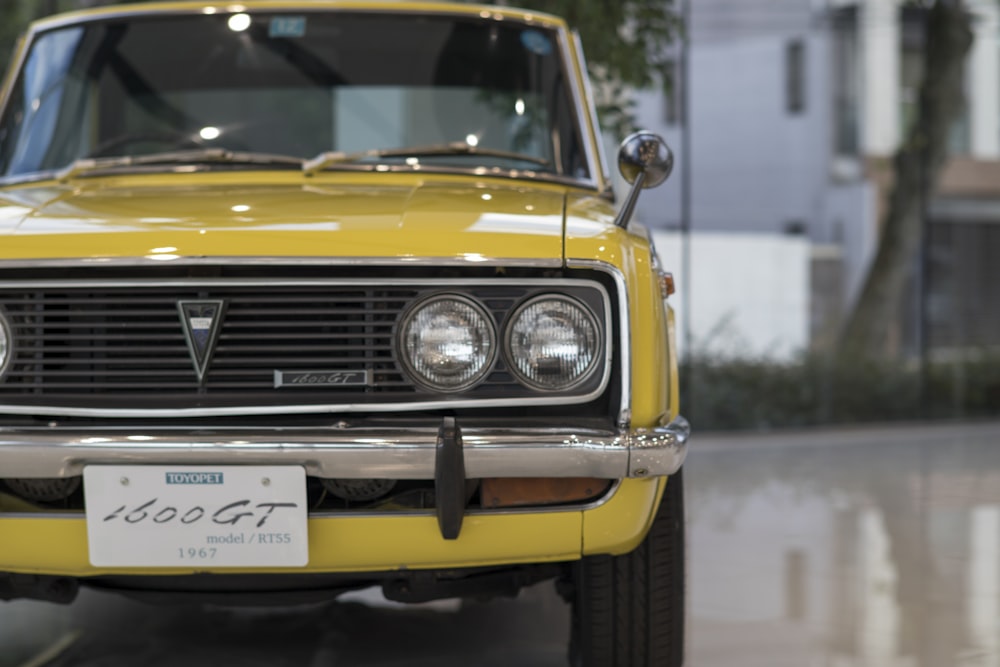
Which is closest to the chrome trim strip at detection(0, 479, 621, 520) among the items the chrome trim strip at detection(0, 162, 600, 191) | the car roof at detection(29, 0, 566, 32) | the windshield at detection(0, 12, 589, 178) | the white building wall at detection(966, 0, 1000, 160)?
the chrome trim strip at detection(0, 162, 600, 191)

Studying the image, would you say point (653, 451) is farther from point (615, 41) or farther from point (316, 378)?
point (615, 41)

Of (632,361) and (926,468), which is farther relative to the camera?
(926,468)

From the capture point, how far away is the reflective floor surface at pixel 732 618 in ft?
12.5

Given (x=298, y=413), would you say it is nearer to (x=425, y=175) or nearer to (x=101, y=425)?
(x=101, y=425)

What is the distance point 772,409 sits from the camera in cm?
1055

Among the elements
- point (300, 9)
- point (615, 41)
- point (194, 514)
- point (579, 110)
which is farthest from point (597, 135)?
point (615, 41)

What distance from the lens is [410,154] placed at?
3.68 meters

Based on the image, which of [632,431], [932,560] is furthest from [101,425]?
[932,560]

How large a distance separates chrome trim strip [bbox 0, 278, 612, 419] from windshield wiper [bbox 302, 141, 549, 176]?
35.6 inches

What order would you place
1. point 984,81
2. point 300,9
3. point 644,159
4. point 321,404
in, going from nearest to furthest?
point 321,404
point 644,159
point 300,9
point 984,81

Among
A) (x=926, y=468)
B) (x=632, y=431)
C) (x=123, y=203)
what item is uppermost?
(x=123, y=203)

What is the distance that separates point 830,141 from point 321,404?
29.2 feet

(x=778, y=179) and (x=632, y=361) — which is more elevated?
(x=778, y=179)

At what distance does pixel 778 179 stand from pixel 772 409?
71.9 inches
